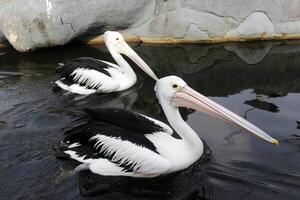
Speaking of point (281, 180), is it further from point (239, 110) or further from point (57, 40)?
point (57, 40)

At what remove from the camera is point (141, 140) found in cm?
342

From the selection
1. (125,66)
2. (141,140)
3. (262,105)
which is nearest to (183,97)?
(141,140)

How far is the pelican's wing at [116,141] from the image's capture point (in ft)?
11.1

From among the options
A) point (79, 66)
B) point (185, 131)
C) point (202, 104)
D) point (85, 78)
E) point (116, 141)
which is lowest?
point (85, 78)

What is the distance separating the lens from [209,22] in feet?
24.6

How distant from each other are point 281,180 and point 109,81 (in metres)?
2.56

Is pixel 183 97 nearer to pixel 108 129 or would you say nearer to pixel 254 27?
pixel 108 129

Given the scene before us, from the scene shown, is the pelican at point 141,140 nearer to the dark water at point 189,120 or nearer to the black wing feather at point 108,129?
the black wing feather at point 108,129

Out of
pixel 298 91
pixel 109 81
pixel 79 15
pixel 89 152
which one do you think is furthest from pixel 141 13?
pixel 89 152

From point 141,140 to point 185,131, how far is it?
0.35 metres

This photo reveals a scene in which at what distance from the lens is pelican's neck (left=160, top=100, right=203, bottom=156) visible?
3.46 metres

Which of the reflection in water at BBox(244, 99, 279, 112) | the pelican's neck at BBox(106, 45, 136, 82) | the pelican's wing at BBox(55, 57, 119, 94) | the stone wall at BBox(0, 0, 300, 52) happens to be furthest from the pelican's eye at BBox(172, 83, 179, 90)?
the stone wall at BBox(0, 0, 300, 52)

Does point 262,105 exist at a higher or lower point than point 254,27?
lower

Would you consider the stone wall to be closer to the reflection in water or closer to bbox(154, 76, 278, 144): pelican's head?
the reflection in water
